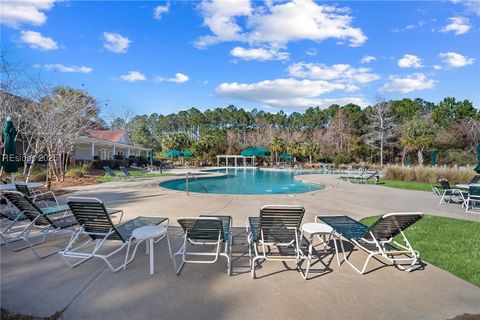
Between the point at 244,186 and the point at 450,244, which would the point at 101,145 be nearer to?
the point at 244,186

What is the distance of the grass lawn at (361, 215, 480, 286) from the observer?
389 cm

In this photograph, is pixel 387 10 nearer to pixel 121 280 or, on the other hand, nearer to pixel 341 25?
pixel 341 25

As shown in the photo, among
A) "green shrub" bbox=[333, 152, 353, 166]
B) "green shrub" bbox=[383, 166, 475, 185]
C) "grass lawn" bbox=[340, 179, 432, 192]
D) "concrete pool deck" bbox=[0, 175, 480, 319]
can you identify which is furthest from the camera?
"green shrub" bbox=[333, 152, 353, 166]

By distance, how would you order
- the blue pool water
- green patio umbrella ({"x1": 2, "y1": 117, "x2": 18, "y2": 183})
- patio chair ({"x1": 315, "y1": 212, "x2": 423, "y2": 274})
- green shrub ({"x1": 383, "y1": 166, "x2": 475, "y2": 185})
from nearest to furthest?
patio chair ({"x1": 315, "y1": 212, "x2": 423, "y2": 274})
green patio umbrella ({"x1": 2, "y1": 117, "x2": 18, "y2": 183})
green shrub ({"x1": 383, "y1": 166, "x2": 475, "y2": 185})
the blue pool water

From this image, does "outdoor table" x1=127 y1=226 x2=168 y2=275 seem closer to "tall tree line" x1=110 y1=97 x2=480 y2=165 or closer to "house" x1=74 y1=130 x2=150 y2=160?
"house" x1=74 y1=130 x2=150 y2=160

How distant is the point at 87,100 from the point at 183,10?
1145cm

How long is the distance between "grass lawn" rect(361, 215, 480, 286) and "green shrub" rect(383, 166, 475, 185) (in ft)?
32.1

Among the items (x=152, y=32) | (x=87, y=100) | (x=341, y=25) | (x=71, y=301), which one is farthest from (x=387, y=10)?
(x=87, y=100)

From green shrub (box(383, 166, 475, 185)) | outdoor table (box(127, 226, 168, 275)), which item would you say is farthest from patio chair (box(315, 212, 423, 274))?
green shrub (box(383, 166, 475, 185))

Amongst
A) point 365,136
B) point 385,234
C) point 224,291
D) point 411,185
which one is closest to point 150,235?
point 224,291

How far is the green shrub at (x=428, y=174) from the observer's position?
14591 mm

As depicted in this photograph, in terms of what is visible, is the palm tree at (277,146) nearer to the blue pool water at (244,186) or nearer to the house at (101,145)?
the blue pool water at (244,186)

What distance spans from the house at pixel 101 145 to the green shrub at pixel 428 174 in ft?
76.3

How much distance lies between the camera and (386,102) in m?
40.3
